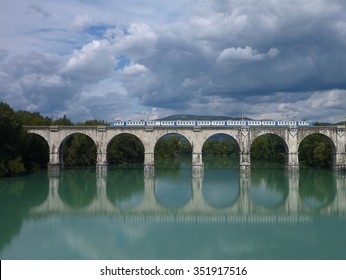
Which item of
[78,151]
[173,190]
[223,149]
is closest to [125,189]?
[173,190]

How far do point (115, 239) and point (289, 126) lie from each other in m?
30.4

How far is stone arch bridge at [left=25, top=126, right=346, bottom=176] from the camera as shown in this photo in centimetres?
4116

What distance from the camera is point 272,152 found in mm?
63062

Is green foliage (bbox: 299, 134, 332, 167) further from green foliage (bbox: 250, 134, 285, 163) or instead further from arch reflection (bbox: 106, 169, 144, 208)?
arch reflection (bbox: 106, 169, 144, 208)

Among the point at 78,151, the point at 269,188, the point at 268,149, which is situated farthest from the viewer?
the point at 268,149

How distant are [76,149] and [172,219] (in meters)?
32.5

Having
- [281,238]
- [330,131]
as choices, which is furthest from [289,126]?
[281,238]

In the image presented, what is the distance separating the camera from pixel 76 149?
49.3 meters

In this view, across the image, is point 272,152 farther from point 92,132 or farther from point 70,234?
point 70,234

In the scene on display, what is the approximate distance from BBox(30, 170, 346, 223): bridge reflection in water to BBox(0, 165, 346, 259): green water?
0.18 ft

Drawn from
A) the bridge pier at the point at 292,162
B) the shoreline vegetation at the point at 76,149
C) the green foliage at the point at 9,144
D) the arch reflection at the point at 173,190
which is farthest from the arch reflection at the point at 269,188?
the green foliage at the point at 9,144

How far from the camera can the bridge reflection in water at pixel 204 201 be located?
20.2 meters

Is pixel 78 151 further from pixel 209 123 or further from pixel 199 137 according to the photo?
pixel 209 123

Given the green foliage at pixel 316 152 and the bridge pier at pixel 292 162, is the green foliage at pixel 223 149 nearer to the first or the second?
the green foliage at pixel 316 152
